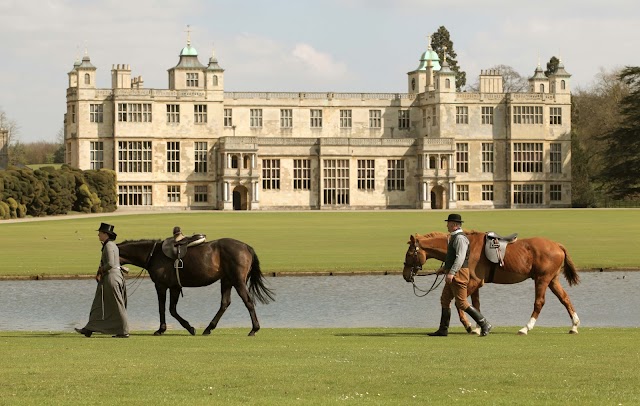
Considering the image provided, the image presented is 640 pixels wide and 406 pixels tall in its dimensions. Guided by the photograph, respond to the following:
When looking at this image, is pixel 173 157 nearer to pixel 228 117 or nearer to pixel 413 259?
pixel 228 117

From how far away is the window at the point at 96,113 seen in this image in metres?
81.2

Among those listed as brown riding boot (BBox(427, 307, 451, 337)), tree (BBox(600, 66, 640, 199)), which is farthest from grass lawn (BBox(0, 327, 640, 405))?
tree (BBox(600, 66, 640, 199))

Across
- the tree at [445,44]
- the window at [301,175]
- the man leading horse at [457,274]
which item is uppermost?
the tree at [445,44]

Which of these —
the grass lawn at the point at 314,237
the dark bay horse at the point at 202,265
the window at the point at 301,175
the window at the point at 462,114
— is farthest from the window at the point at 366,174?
the dark bay horse at the point at 202,265

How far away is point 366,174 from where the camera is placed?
84.4m

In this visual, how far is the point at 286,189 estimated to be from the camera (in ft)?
273

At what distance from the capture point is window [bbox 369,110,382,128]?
87.8 metres

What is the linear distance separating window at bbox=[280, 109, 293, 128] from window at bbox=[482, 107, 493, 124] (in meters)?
12.9

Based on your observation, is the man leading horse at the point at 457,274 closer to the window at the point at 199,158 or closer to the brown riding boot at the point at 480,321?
the brown riding boot at the point at 480,321

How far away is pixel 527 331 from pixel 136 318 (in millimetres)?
Result: 7126

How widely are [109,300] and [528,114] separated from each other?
235 ft

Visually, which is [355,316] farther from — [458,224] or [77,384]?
[77,384]

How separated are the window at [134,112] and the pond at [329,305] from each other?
5331 cm

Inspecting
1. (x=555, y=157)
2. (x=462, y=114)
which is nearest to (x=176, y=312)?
(x=462, y=114)
